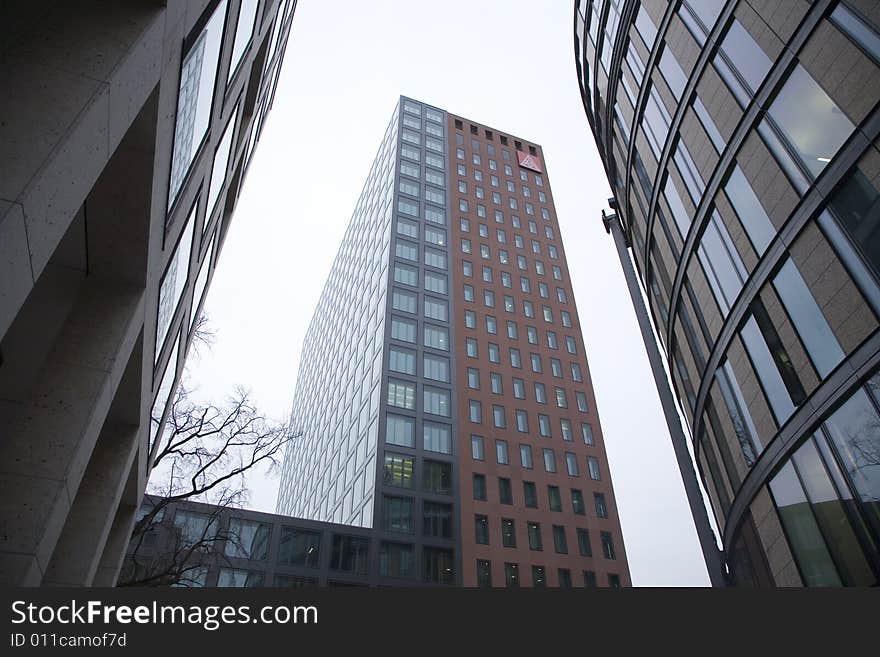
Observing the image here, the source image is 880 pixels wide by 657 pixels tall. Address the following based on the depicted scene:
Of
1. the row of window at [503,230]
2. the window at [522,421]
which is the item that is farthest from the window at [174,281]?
the row of window at [503,230]

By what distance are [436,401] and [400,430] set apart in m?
5.47

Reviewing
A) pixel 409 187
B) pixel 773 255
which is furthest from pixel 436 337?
pixel 773 255

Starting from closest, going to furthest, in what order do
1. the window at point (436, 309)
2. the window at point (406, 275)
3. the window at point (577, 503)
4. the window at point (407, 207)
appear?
the window at point (577, 503) < the window at point (436, 309) < the window at point (406, 275) < the window at point (407, 207)

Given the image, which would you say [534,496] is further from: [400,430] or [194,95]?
[194,95]

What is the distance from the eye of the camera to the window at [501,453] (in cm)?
5619

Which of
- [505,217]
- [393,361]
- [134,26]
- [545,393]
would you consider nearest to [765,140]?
[134,26]

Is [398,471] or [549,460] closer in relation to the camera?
[398,471]

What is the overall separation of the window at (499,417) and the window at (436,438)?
5.37 m

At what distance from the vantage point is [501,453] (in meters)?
56.7

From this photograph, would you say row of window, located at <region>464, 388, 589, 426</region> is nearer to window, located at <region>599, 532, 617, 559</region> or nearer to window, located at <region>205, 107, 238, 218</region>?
window, located at <region>599, 532, 617, 559</region>

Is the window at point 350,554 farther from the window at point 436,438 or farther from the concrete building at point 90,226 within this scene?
the concrete building at point 90,226

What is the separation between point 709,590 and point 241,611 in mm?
4631

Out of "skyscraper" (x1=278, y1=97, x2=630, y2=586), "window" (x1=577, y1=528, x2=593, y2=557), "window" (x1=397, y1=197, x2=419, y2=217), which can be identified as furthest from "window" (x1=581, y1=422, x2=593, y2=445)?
"window" (x1=397, y1=197, x2=419, y2=217)

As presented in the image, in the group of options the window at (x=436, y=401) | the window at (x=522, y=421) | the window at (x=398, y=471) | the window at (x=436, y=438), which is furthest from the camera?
the window at (x=522, y=421)
